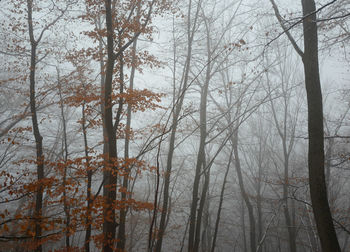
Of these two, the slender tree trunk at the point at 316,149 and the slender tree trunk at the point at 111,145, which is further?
the slender tree trunk at the point at 111,145

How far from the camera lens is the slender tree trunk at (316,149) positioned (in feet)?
13.0

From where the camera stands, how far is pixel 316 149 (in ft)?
14.1

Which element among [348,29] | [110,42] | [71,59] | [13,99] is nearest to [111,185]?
[110,42]

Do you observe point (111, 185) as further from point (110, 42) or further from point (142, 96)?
point (110, 42)

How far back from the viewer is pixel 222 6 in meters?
10.5

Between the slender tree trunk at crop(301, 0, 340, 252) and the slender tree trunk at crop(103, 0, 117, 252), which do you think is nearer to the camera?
the slender tree trunk at crop(301, 0, 340, 252)

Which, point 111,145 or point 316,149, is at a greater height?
point 111,145

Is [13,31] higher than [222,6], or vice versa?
[222,6]

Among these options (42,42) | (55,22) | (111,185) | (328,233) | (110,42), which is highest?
(55,22)

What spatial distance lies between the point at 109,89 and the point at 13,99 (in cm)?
1088

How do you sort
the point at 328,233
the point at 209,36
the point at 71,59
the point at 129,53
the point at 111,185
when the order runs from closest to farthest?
the point at 328,233 < the point at 111,185 < the point at 129,53 < the point at 71,59 < the point at 209,36

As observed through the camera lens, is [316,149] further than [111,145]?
No

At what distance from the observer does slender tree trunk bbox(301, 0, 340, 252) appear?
3947mm

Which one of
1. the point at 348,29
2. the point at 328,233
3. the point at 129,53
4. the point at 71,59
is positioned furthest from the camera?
the point at 71,59
